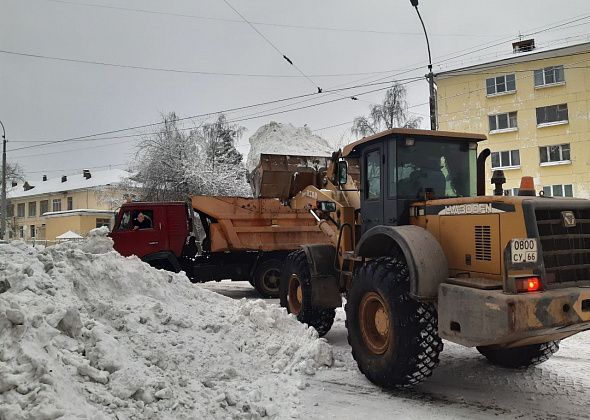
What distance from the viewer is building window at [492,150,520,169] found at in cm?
2378

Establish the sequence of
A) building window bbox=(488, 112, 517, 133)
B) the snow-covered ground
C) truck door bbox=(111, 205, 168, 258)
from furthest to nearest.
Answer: building window bbox=(488, 112, 517, 133)
truck door bbox=(111, 205, 168, 258)
the snow-covered ground

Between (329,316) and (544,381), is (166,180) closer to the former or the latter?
(329,316)

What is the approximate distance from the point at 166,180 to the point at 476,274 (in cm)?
2354

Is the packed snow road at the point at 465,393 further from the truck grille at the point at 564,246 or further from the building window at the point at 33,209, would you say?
the building window at the point at 33,209

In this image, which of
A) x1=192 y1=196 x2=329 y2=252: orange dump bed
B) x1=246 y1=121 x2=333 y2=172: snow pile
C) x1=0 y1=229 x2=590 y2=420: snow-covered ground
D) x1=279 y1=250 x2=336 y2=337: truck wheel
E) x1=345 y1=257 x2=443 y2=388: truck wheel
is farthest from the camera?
x1=246 y1=121 x2=333 y2=172: snow pile

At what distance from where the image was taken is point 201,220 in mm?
11750

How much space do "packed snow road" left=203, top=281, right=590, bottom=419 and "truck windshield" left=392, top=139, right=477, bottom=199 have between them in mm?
2016

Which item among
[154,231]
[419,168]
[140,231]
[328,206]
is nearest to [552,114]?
[154,231]

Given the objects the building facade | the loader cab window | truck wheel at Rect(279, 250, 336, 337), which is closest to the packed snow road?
truck wheel at Rect(279, 250, 336, 337)

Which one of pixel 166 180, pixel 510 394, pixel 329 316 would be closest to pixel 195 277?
pixel 329 316

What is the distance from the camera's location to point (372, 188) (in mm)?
6027

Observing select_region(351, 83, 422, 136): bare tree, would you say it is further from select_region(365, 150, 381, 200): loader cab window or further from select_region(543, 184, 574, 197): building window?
select_region(365, 150, 381, 200): loader cab window

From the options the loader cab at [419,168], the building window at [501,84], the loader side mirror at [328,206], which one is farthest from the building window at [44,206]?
the loader cab at [419,168]

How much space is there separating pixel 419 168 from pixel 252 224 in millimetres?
6644
